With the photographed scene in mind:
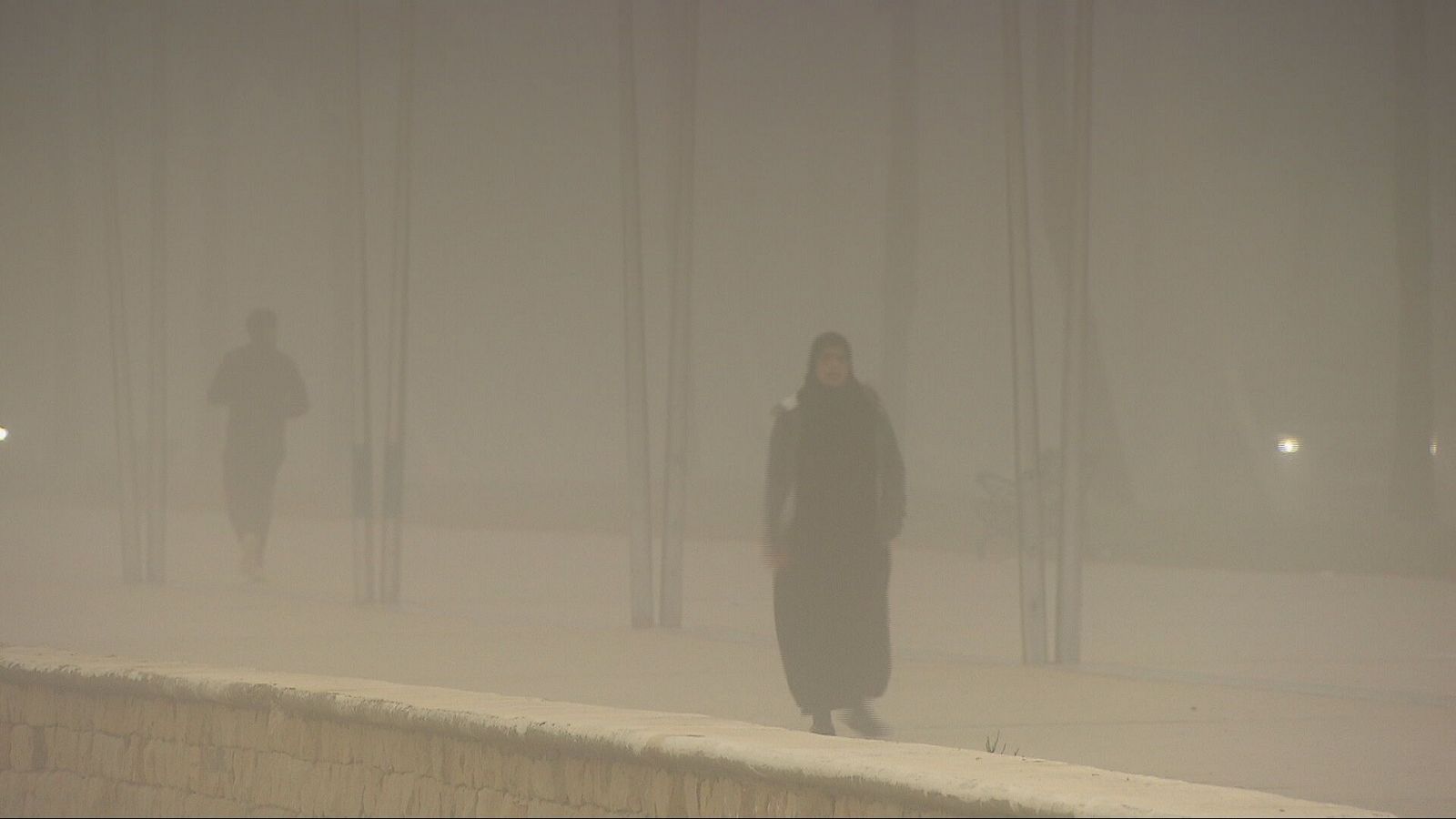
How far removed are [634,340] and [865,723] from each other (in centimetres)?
194

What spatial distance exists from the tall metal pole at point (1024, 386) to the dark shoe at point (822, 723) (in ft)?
2.49

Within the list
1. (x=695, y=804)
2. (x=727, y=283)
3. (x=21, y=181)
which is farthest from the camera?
(x=21, y=181)

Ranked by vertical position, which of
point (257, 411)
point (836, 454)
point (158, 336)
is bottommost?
point (836, 454)

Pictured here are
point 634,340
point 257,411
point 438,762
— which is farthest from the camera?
point 257,411

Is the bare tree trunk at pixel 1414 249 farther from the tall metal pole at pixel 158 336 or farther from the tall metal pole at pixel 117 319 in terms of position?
the tall metal pole at pixel 117 319

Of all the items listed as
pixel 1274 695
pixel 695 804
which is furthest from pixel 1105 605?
pixel 695 804

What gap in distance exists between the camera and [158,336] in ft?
30.8

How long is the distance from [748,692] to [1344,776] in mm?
2405

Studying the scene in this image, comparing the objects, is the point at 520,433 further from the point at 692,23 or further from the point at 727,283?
the point at 692,23

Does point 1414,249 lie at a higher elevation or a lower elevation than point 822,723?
higher

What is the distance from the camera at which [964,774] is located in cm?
489

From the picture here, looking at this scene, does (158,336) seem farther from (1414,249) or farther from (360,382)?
(1414,249)

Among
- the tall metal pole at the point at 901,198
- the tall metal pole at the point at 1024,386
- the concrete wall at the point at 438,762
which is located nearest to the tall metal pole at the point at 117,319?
the concrete wall at the point at 438,762

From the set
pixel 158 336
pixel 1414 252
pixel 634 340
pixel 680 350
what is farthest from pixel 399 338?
pixel 1414 252
